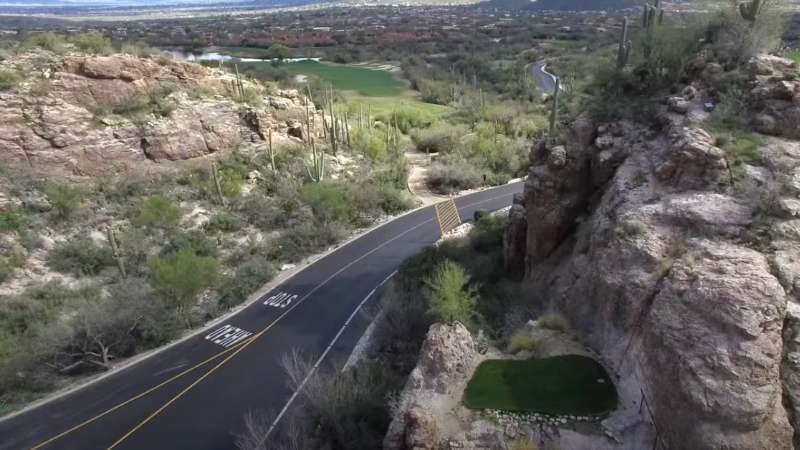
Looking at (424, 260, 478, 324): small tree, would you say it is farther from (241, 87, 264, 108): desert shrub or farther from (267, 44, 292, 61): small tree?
(267, 44, 292, 61): small tree

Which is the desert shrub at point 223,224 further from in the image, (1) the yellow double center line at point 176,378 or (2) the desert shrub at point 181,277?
(1) the yellow double center line at point 176,378

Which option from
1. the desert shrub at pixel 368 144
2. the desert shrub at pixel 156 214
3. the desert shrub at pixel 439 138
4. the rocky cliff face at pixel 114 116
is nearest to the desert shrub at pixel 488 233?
the desert shrub at pixel 368 144

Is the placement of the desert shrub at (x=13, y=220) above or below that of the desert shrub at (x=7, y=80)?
below

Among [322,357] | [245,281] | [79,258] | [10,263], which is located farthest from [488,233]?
[10,263]

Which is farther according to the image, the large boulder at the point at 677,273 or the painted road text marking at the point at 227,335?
the painted road text marking at the point at 227,335

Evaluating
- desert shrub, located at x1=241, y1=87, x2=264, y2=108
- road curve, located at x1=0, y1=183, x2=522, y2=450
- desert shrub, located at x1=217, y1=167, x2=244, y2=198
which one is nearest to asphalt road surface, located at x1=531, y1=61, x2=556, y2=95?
desert shrub, located at x1=241, y1=87, x2=264, y2=108

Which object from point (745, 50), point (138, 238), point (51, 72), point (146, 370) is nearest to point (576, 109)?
point (745, 50)

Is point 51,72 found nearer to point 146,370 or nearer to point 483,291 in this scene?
point 146,370

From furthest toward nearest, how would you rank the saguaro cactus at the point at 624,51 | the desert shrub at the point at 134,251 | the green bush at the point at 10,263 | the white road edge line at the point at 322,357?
the desert shrub at the point at 134,251 < the green bush at the point at 10,263 < the saguaro cactus at the point at 624,51 < the white road edge line at the point at 322,357
